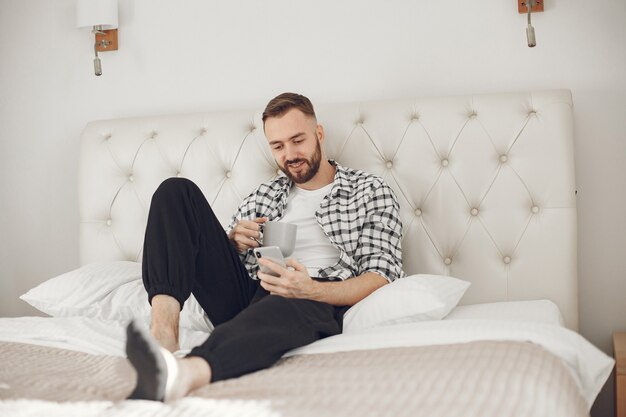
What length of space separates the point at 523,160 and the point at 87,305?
1.27 m

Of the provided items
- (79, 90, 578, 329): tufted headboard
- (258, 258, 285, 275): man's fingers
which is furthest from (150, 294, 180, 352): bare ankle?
(79, 90, 578, 329): tufted headboard

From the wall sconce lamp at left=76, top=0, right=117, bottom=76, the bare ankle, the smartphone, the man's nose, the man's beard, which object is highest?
the wall sconce lamp at left=76, top=0, right=117, bottom=76

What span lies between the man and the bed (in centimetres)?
5

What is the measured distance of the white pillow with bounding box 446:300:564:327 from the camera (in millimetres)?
1650

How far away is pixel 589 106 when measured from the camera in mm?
2074

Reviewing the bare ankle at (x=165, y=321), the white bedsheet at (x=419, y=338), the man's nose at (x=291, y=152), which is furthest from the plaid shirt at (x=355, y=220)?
the bare ankle at (x=165, y=321)

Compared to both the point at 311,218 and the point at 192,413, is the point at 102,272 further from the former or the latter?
the point at 192,413

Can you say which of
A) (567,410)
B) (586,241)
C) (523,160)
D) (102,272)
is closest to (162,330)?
(102,272)

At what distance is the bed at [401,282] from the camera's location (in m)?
1.10

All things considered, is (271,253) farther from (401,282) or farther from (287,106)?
(287,106)

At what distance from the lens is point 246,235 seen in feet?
5.98

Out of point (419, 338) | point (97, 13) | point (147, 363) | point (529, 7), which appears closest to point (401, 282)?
point (419, 338)

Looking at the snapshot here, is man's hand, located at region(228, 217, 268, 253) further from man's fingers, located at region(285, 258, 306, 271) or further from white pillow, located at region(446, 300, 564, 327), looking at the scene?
white pillow, located at region(446, 300, 564, 327)

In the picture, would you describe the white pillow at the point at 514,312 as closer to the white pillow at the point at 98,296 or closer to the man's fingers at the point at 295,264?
the man's fingers at the point at 295,264
